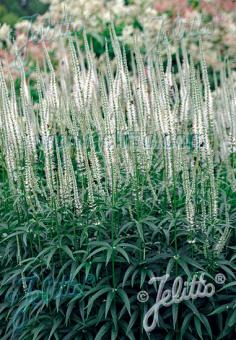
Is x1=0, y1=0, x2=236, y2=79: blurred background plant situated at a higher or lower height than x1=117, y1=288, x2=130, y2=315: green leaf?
higher

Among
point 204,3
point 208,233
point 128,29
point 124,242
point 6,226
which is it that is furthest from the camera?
point 204,3

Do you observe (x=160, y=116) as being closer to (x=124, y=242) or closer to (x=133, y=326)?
(x=124, y=242)

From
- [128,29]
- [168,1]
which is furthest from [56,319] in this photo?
[168,1]

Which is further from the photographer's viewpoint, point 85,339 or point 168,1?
point 168,1

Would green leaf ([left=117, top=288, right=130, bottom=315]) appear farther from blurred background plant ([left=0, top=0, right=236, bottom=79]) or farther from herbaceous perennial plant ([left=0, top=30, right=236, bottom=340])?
blurred background plant ([left=0, top=0, right=236, bottom=79])

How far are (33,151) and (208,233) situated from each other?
1.68 metres

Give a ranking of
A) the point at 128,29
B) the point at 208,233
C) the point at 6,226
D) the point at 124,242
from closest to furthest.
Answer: the point at 208,233
the point at 124,242
the point at 6,226
the point at 128,29

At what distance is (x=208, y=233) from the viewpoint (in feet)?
15.0

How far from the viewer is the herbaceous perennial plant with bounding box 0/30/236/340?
4520 millimetres

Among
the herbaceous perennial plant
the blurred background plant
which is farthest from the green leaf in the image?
the blurred background plant

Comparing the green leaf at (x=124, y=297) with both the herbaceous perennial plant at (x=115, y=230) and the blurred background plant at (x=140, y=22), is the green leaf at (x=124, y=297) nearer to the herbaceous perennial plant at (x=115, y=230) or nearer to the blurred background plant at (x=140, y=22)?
the herbaceous perennial plant at (x=115, y=230)

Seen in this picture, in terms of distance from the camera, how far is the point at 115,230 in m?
4.76

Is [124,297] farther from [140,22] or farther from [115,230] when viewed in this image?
[140,22]

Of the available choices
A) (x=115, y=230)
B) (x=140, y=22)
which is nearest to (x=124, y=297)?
(x=115, y=230)
